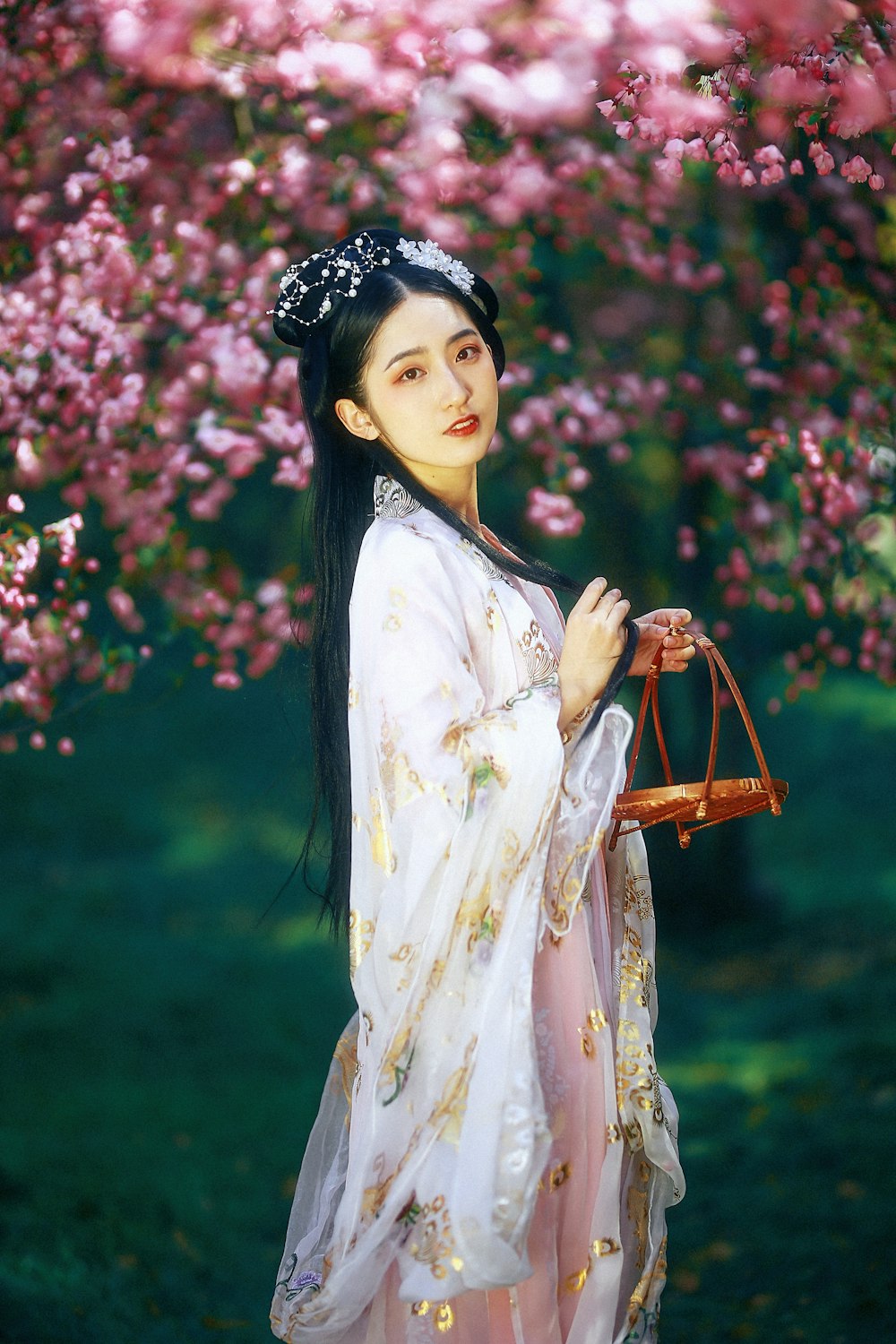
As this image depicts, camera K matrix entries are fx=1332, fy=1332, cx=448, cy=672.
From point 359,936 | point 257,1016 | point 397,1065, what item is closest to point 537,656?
point 359,936

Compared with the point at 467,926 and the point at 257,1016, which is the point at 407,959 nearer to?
the point at 467,926

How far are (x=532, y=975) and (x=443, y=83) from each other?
228 cm

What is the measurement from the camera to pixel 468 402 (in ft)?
5.54

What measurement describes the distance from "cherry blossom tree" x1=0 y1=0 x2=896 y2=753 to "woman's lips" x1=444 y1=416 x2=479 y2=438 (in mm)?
1363

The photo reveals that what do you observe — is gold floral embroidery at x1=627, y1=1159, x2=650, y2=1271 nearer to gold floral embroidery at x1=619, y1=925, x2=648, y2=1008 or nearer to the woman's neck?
gold floral embroidery at x1=619, y1=925, x2=648, y2=1008

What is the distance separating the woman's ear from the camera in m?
1.75

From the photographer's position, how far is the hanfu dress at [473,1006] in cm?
146

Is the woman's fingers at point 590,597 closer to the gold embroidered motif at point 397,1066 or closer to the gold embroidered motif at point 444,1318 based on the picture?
the gold embroidered motif at point 397,1066

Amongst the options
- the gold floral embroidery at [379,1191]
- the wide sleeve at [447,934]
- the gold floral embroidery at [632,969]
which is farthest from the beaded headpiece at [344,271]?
the gold floral embroidery at [379,1191]

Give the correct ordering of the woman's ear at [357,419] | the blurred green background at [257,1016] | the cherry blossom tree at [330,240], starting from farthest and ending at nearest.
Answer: the cherry blossom tree at [330,240]
the blurred green background at [257,1016]
the woman's ear at [357,419]

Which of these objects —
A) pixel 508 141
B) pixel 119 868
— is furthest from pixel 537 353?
pixel 119 868

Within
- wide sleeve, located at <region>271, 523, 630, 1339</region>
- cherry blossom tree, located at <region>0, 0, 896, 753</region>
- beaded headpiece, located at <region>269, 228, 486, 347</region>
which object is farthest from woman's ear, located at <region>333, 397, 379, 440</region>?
cherry blossom tree, located at <region>0, 0, 896, 753</region>

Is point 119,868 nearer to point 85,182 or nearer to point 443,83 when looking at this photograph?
point 85,182

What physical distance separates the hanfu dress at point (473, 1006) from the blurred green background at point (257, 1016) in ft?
3.82
